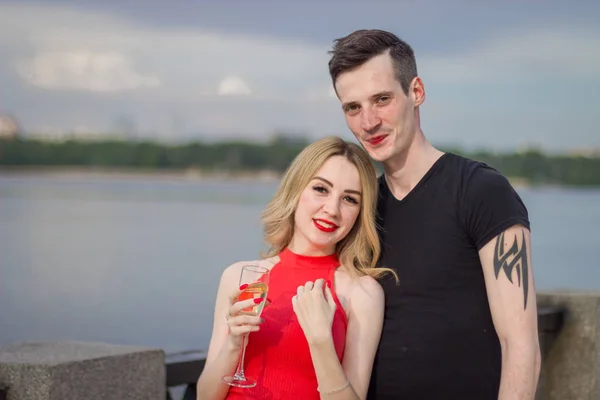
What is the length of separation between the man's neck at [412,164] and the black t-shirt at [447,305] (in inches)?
3.7

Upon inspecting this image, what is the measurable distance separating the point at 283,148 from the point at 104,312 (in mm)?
27221

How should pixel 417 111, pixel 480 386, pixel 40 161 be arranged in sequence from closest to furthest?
pixel 480 386 → pixel 417 111 → pixel 40 161

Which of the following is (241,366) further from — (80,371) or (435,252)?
(435,252)

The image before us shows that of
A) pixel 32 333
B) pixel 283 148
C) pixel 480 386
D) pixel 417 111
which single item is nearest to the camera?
pixel 480 386

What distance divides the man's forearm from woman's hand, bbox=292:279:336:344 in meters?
0.61

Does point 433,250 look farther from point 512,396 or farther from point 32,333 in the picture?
point 32,333

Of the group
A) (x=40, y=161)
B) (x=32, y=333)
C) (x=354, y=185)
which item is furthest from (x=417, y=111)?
(x=40, y=161)

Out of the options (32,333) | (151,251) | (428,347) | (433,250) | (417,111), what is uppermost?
(417,111)

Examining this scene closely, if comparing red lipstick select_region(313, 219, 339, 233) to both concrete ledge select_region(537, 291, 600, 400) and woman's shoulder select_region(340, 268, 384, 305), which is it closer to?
woman's shoulder select_region(340, 268, 384, 305)

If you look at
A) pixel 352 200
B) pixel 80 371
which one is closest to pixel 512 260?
pixel 352 200

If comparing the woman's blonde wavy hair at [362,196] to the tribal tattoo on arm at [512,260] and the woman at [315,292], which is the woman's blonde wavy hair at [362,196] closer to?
the woman at [315,292]

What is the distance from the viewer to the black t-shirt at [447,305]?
140 inches

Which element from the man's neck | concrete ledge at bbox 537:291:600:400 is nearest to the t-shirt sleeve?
the man's neck

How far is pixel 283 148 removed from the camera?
191ft
